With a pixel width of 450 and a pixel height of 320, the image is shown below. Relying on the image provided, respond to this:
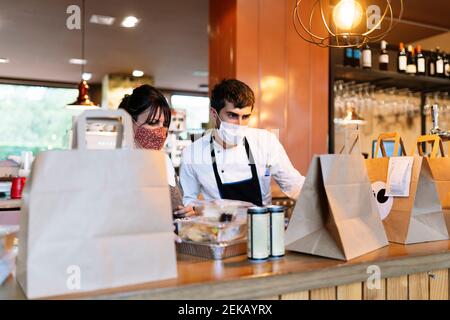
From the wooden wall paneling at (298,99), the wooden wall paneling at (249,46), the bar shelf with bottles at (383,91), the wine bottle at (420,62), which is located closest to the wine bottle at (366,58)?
the bar shelf with bottles at (383,91)

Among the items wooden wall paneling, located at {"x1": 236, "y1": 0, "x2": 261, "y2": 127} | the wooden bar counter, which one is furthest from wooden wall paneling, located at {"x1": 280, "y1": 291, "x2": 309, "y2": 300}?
wooden wall paneling, located at {"x1": 236, "y1": 0, "x2": 261, "y2": 127}

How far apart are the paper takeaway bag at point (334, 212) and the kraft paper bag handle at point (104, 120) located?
439 mm

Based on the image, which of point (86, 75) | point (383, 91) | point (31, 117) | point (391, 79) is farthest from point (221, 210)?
point (31, 117)

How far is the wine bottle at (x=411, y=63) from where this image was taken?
410 centimetres

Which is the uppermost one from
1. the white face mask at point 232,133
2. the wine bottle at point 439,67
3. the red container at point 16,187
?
the wine bottle at point 439,67

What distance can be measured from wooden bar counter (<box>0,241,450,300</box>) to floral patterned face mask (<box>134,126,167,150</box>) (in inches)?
25.0

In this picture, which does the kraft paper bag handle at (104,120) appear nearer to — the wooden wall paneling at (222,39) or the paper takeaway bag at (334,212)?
the paper takeaway bag at (334,212)

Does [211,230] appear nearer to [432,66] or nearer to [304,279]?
[304,279]

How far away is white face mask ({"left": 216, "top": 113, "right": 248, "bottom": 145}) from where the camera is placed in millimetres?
2107

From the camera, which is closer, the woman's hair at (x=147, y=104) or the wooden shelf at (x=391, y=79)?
the woman's hair at (x=147, y=104)

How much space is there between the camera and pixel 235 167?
2.15m

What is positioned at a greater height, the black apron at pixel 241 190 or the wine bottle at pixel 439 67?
the wine bottle at pixel 439 67

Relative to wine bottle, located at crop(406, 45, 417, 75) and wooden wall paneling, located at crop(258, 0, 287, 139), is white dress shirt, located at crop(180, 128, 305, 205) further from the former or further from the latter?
wine bottle, located at crop(406, 45, 417, 75)
